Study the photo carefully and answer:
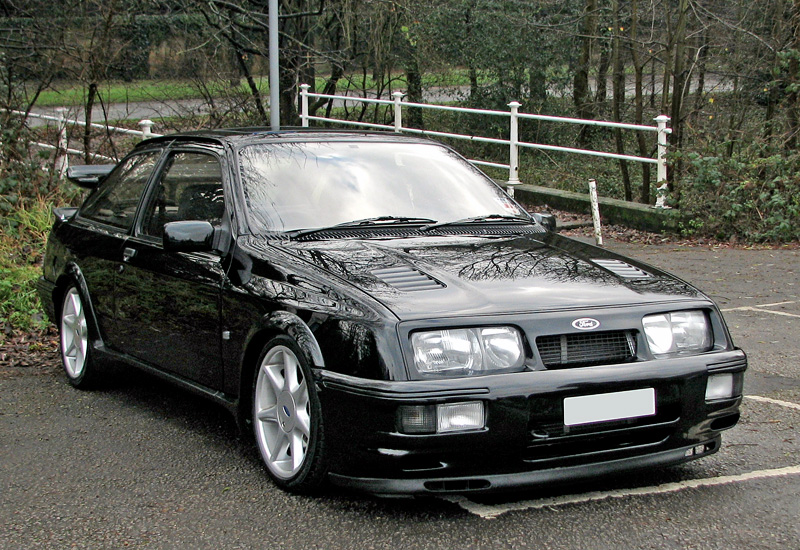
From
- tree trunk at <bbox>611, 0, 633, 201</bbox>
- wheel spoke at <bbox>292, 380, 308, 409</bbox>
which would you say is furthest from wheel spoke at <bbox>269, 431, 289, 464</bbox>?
tree trunk at <bbox>611, 0, 633, 201</bbox>

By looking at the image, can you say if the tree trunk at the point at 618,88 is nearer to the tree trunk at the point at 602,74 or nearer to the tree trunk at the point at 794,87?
the tree trunk at the point at 794,87

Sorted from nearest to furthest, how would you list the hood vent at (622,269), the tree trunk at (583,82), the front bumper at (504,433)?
the front bumper at (504,433)
the hood vent at (622,269)
the tree trunk at (583,82)

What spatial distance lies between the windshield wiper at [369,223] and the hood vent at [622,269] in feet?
2.93

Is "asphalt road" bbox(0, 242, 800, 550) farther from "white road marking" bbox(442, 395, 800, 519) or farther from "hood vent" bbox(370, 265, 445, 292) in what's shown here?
"hood vent" bbox(370, 265, 445, 292)

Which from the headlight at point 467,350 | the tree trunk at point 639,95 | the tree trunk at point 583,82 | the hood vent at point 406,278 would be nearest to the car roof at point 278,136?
the hood vent at point 406,278

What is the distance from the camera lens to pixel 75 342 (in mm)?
6191

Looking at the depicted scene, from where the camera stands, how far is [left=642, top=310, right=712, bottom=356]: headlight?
405 centimetres

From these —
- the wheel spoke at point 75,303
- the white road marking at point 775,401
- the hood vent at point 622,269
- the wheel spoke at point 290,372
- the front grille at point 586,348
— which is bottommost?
the white road marking at point 775,401

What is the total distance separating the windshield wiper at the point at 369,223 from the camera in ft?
15.6

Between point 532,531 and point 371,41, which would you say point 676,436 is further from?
point 371,41

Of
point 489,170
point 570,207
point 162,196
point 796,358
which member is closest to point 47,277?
point 162,196

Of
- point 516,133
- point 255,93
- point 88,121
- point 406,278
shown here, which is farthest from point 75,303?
point 255,93

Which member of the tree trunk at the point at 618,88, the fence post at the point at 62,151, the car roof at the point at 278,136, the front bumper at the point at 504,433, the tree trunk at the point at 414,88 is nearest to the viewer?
the front bumper at the point at 504,433

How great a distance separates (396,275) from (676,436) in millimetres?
1296
